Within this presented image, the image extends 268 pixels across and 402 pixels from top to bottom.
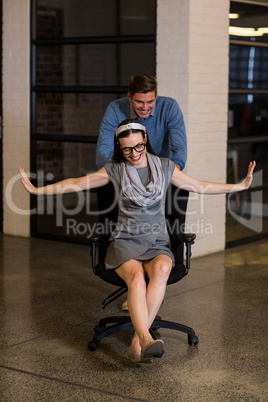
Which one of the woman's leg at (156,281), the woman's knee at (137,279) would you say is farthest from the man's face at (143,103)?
the woman's knee at (137,279)

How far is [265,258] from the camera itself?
6199 mm

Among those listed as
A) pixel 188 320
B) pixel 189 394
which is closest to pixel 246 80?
pixel 188 320

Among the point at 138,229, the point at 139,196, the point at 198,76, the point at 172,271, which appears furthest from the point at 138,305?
the point at 198,76

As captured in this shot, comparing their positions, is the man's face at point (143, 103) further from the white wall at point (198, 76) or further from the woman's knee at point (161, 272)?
the white wall at point (198, 76)

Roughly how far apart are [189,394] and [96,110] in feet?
12.8

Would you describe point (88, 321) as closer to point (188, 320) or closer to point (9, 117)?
point (188, 320)

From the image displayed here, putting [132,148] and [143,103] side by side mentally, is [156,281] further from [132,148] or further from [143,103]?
[143,103]

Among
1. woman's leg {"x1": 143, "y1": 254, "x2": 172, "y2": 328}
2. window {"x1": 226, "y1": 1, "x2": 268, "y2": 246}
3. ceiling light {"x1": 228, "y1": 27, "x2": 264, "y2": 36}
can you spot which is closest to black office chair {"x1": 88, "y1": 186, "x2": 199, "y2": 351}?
woman's leg {"x1": 143, "y1": 254, "x2": 172, "y2": 328}

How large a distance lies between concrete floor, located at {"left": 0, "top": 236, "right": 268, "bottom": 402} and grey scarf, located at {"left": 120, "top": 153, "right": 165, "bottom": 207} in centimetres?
85

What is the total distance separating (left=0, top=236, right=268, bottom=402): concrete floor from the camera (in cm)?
330

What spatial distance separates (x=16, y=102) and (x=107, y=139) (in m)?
2.87

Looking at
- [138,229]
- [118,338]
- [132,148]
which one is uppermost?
[132,148]

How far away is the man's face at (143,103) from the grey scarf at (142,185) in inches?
14.0

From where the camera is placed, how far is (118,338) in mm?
4055
